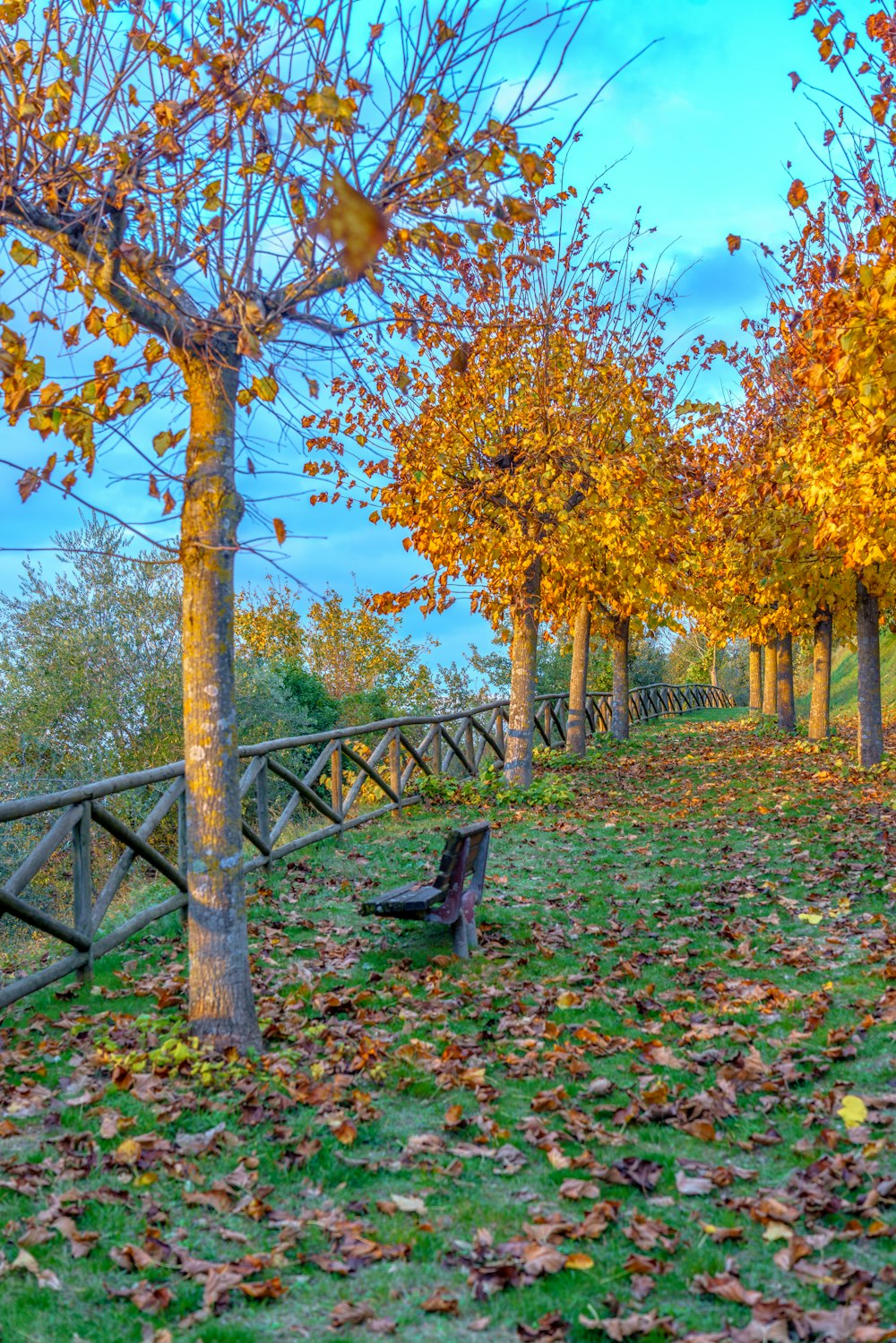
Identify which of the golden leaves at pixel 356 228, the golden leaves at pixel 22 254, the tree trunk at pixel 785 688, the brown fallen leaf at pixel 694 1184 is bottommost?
the brown fallen leaf at pixel 694 1184

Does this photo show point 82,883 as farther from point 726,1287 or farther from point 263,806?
point 726,1287

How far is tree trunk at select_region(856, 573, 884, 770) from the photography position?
16406 mm

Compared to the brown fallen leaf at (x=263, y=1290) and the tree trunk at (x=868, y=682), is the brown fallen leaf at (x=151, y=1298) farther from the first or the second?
the tree trunk at (x=868, y=682)

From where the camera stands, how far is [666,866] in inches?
400

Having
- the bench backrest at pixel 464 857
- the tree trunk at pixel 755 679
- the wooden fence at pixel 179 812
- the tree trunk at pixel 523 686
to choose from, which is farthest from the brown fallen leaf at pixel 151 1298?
the tree trunk at pixel 755 679

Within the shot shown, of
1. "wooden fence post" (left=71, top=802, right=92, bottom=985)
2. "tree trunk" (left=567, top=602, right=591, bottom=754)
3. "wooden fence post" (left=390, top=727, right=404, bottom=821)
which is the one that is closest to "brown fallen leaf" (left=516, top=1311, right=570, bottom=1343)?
"wooden fence post" (left=71, top=802, right=92, bottom=985)

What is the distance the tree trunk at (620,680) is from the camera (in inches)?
950

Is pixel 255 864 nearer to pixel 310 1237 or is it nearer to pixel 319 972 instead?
pixel 319 972

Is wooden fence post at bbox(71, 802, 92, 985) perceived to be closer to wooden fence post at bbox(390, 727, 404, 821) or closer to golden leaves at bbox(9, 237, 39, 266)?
golden leaves at bbox(9, 237, 39, 266)

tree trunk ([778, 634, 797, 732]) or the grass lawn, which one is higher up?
tree trunk ([778, 634, 797, 732])

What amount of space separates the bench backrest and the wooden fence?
1.63m

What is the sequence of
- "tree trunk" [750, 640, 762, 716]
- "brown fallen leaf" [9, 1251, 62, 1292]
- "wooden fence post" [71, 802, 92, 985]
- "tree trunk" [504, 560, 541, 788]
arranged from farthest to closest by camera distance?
"tree trunk" [750, 640, 762, 716] < "tree trunk" [504, 560, 541, 788] < "wooden fence post" [71, 802, 92, 985] < "brown fallen leaf" [9, 1251, 62, 1292]

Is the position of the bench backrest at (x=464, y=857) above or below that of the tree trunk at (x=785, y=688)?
below

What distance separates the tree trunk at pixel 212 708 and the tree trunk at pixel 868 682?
13607mm
